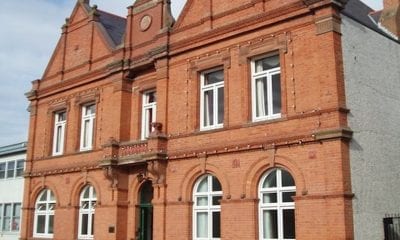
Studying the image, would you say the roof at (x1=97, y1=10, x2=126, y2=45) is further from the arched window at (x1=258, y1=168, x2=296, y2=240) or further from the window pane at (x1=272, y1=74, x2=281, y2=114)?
the arched window at (x1=258, y1=168, x2=296, y2=240)

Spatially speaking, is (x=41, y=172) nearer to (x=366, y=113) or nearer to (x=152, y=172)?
(x=152, y=172)

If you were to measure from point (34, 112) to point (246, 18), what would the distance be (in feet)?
43.9

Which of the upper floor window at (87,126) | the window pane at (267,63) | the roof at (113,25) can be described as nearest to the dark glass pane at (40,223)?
the upper floor window at (87,126)

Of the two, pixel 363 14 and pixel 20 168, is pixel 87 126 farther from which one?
pixel 363 14

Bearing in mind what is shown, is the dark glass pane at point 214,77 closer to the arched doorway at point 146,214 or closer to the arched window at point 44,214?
the arched doorway at point 146,214

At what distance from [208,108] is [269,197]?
4.07 m

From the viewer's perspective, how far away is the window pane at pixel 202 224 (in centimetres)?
1703

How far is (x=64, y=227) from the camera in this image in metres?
22.1

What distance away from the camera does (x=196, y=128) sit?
58.4ft

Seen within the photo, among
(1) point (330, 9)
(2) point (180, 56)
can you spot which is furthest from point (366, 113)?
(2) point (180, 56)

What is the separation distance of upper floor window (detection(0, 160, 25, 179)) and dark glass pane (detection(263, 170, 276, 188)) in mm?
18393

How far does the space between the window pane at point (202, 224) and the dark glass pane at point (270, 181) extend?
259 centimetres

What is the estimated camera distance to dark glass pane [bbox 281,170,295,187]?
15023 mm

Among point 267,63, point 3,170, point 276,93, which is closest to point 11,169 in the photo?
point 3,170
